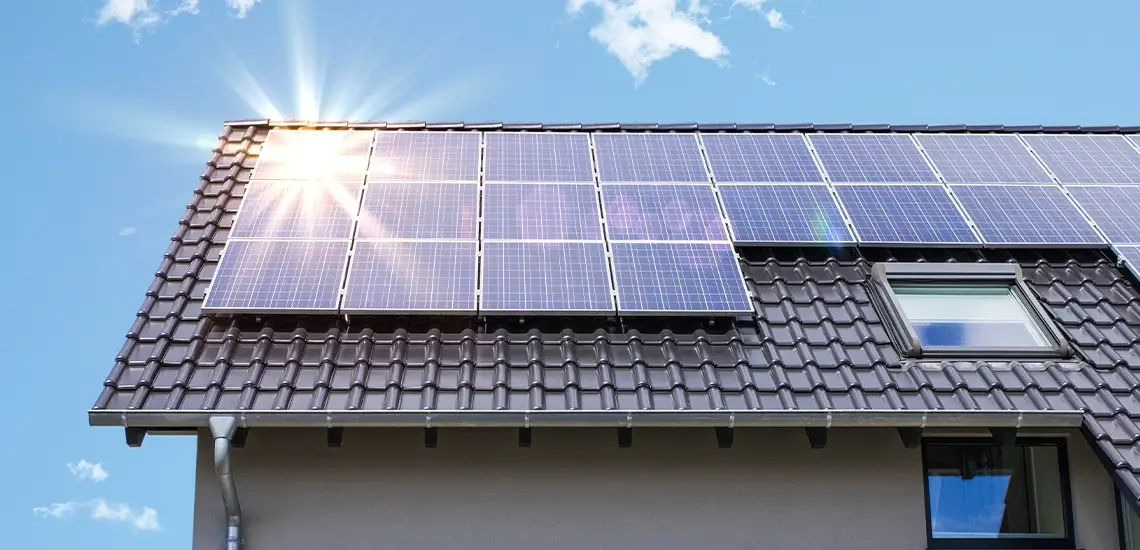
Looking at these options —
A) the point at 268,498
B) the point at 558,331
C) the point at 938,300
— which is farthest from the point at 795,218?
the point at 268,498

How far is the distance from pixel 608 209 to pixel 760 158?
2259mm

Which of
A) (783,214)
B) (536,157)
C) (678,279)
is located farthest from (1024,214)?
(536,157)

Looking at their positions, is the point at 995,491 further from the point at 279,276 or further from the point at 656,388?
the point at 279,276

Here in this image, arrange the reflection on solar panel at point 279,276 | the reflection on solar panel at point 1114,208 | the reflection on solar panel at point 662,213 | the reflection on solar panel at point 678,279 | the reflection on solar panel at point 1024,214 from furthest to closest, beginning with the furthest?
1. the reflection on solar panel at point 1114,208
2. the reflection on solar panel at point 1024,214
3. the reflection on solar panel at point 662,213
4. the reflection on solar panel at point 678,279
5. the reflection on solar panel at point 279,276

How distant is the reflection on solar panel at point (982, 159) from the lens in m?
11.4

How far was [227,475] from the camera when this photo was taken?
291 inches

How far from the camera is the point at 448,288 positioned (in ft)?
28.9

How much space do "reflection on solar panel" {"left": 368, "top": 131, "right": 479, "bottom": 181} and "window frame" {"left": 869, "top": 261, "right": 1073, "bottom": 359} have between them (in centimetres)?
399

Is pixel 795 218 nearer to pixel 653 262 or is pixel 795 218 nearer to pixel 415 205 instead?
pixel 653 262

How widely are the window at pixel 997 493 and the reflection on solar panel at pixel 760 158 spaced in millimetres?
3527

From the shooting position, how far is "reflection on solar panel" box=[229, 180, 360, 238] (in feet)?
31.5

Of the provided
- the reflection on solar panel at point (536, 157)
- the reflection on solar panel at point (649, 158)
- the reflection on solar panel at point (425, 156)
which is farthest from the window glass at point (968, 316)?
the reflection on solar panel at point (425, 156)

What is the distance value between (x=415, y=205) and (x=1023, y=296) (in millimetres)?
5471

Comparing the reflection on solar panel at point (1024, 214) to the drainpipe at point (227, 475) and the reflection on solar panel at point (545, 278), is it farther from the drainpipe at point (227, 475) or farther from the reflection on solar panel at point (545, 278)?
the drainpipe at point (227, 475)
